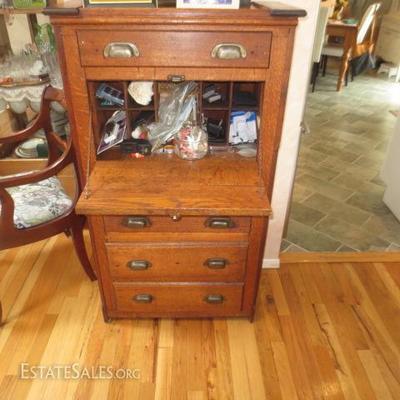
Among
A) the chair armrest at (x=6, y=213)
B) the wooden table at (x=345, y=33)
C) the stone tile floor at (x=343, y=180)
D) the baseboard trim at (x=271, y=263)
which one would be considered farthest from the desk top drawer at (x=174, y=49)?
the wooden table at (x=345, y=33)

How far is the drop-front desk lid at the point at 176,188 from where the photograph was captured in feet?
3.79

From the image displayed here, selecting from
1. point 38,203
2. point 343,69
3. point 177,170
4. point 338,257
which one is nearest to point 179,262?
point 177,170

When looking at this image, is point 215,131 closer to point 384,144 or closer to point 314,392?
point 314,392

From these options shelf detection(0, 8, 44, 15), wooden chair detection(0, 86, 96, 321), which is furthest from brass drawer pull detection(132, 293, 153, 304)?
shelf detection(0, 8, 44, 15)

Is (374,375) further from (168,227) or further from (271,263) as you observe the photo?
(168,227)

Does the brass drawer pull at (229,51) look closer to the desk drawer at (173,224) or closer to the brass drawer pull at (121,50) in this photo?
the brass drawer pull at (121,50)

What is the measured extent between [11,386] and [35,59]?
4.88 feet

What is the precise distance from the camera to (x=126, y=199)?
118 cm

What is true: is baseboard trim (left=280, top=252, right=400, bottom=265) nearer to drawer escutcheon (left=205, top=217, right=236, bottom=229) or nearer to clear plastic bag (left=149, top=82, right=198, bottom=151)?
drawer escutcheon (left=205, top=217, right=236, bottom=229)

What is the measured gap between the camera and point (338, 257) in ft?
6.42

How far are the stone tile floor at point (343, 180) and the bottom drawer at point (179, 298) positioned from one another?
0.67 m

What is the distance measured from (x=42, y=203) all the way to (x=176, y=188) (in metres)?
0.66

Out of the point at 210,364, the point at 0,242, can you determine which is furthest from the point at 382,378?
the point at 0,242

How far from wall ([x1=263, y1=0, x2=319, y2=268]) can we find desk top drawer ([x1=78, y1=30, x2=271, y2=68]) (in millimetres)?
259
